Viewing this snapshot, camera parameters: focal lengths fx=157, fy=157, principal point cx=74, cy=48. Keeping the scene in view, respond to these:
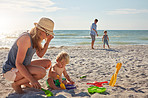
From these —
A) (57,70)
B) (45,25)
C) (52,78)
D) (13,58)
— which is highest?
(45,25)

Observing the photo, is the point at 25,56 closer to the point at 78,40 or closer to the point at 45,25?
the point at 45,25

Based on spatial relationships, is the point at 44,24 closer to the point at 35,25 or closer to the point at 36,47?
the point at 35,25

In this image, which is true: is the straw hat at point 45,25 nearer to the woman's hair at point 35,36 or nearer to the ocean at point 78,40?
the woman's hair at point 35,36

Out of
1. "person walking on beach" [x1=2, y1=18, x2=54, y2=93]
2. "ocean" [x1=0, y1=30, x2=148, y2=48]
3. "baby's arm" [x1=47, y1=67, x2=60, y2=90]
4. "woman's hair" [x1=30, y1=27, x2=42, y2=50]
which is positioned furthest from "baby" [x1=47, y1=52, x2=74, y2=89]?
"ocean" [x1=0, y1=30, x2=148, y2=48]

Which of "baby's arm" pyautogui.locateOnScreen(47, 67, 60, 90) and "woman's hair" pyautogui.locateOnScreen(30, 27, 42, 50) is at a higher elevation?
"woman's hair" pyautogui.locateOnScreen(30, 27, 42, 50)

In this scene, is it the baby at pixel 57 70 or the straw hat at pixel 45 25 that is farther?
the baby at pixel 57 70

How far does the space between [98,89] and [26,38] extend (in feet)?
4.26

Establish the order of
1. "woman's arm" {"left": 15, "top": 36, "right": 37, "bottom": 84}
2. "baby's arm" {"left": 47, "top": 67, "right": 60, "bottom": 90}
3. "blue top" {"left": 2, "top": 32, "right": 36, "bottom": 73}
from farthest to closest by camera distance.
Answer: "baby's arm" {"left": 47, "top": 67, "right": 60, "bottom": 90}, "blue top" {"left": 2, "top": 32, "right": 36, "bottom": 73}, "woman's arm" {"left": 15, "top": 36, "right": 37, "bottom": 84}

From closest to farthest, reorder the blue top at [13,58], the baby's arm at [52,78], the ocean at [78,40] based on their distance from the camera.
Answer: the blue top at [13,58]
the baby's arm at [52,78]
the ocean at [78,40]

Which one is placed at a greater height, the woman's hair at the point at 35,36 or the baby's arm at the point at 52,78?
the woman's hair at the point at 35,36

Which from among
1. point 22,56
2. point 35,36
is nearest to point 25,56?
point 22,56

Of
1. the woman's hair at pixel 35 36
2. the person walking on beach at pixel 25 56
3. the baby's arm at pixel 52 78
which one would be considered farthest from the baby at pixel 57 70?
the woman's hair at pixel 35 36

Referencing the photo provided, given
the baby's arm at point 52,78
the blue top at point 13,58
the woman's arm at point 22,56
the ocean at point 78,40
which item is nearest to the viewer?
the woman's arm at point 22,56

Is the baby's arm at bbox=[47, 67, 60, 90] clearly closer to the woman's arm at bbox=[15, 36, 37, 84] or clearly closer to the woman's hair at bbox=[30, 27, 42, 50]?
the woman's arm at bbox=[15, 36, 37, 84]
